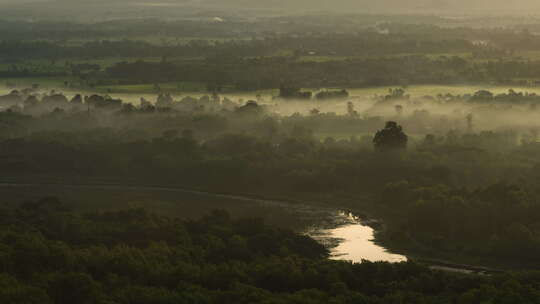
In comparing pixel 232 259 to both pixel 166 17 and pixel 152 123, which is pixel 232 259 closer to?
pixel 152 123

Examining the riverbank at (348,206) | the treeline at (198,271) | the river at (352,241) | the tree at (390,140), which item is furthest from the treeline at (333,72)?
the treeline at (198,271)

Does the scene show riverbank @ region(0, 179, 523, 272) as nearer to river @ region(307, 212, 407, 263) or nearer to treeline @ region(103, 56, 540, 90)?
river @ region(307, 212, 407, 263)

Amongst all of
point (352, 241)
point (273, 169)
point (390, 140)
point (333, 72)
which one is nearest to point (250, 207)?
point (273, 169)

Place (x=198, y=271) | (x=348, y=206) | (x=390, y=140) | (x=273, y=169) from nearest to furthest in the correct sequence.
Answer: (x=198, y=271) → (x=348, y=206) → (x=273, y=169) → (x=390, y=140)

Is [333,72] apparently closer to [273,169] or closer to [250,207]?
[273,169]

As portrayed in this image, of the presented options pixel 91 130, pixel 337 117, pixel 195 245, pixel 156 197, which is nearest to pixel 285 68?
pixel 337 117

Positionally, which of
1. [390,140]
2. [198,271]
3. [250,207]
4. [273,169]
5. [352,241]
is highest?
[390,140]

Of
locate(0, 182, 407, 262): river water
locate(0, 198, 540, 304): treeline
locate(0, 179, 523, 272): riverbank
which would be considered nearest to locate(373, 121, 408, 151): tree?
locate(0, 179, 523, 272): riverbank

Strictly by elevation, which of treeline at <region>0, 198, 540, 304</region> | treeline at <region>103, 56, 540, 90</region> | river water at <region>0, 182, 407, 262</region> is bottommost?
treeline at <region>0, 198, 540, 304</region>
